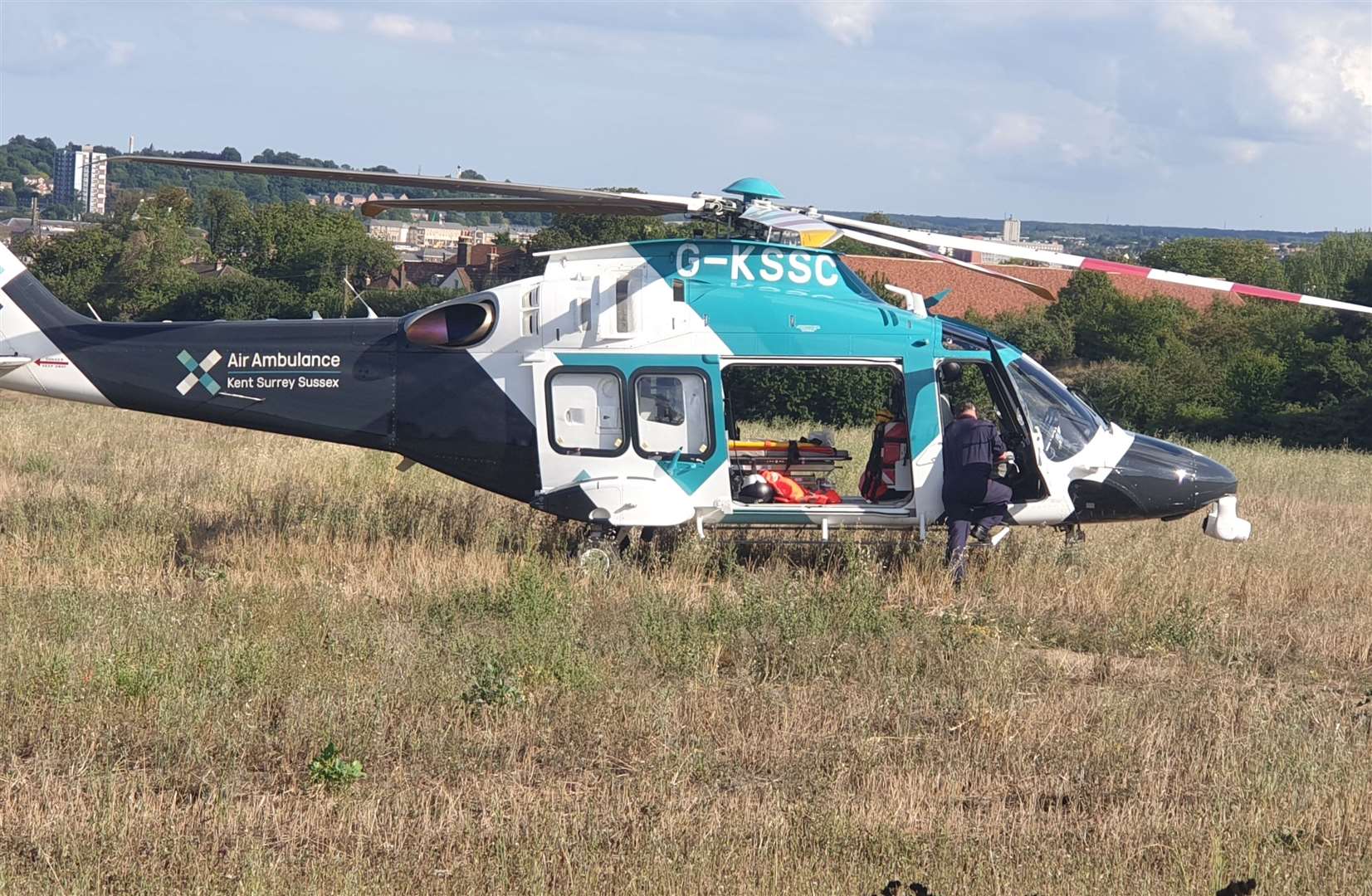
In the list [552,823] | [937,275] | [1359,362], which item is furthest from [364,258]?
[552,823]

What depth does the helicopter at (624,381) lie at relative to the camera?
36.0 feet

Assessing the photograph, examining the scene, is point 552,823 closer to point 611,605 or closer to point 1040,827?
point 1040,827

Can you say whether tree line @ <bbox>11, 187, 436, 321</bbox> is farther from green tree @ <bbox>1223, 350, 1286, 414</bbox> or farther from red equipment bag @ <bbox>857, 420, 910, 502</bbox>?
red equipment bag @ <bbox>857, 420, 910, 502</bbox>

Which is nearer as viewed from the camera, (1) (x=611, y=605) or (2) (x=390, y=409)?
(1) (x=611, y=605)

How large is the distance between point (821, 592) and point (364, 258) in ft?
162

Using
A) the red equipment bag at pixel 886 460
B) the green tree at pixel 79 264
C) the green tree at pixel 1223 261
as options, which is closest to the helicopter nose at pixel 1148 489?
the red equipment bag at pixel 886 460

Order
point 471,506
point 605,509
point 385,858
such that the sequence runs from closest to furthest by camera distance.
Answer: point 385,858
point 605,509
point 471,506

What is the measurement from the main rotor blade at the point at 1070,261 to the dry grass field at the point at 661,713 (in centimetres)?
225

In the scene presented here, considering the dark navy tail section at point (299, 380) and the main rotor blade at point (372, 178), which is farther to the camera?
the dark navy tail section at point (299, 380)

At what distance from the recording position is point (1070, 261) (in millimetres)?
9688

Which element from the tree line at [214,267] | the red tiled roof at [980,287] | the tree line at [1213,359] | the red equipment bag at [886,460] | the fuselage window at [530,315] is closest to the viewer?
the fuselage window at [530,315]

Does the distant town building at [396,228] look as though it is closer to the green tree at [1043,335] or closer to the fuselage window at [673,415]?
A: the green tree at [1043,335]

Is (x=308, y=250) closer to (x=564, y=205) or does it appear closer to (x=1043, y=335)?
(x=1043, y=335)

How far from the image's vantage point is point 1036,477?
11.1m
